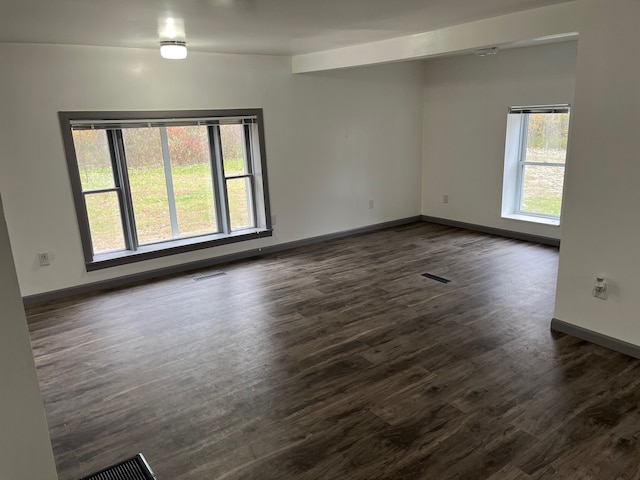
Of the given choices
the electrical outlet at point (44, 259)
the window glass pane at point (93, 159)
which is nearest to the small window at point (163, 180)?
the window glass pane at point (93, 159)

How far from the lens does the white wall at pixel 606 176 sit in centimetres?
283

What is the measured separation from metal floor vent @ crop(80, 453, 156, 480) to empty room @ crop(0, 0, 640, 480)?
0.04ft

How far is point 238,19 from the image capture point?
3.12m

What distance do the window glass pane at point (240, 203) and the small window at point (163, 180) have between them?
12mm

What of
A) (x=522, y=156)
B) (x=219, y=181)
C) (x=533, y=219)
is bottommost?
(x=533, y=219)

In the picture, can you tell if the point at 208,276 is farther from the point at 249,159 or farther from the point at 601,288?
the point at 601,288

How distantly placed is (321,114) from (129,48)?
2.34 meters

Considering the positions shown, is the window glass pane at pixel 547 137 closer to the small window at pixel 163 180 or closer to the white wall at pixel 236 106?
the white wall at pixel 236 106

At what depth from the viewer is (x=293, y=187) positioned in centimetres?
576

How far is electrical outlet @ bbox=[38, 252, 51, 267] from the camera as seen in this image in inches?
170

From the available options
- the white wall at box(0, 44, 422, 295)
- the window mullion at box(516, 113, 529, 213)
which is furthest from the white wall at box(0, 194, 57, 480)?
the window mullion at box(516, 113, 529, 213)

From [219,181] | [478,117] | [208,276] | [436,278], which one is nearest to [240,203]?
[219,181]

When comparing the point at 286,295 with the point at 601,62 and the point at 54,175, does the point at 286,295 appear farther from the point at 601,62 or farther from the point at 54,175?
the point at 601,62

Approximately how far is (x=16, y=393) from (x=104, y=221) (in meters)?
3.42
